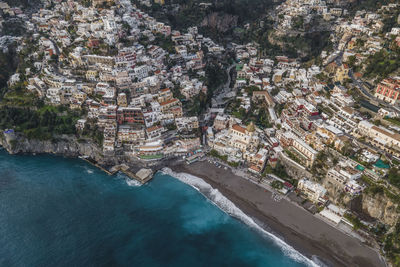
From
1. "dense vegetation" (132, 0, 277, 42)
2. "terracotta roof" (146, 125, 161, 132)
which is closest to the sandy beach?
"terracotta roof" (146, 125, 161, 132)

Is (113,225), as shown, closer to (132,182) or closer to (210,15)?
(132,182)

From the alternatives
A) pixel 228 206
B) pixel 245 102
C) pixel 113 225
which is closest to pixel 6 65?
pixel 113 225

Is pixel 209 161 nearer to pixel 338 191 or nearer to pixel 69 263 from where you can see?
pixel 338 191

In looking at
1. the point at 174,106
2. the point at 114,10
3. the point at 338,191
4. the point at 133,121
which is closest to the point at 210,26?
the point at 114,10

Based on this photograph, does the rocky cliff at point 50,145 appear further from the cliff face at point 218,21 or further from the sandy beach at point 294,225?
the cliff face at point 218,21

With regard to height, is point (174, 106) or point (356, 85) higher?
point (356, 85)

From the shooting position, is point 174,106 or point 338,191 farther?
point 174,106
